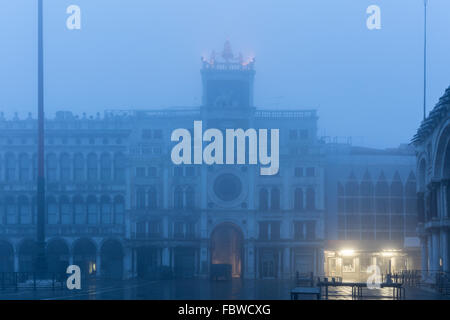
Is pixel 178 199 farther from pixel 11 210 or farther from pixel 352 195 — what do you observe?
pixel 352 195

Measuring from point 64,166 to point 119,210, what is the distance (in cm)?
637

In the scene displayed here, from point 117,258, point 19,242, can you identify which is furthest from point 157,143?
point 19,242

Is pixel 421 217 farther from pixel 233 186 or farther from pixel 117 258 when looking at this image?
pixel 117 258

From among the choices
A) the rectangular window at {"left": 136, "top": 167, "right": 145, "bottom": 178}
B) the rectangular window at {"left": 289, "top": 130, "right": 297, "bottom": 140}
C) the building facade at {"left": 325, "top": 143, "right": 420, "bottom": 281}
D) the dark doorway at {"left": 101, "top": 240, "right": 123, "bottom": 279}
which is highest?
the rectangular window at {"left": 289, "top": 130, "right": 297, "bottom": 140}

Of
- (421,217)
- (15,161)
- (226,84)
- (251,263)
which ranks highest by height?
(226,84)

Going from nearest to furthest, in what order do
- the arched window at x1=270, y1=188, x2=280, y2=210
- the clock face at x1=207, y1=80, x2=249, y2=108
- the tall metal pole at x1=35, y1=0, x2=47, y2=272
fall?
the tall metal pole at x1=35, y1=0, x2=47, y2=272
the arched window at x1=270, y1=188, x2=280, y2=210
the clock face at x1=207, y1=80, x2=249, y2=108

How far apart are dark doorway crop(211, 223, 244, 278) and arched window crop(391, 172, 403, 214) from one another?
1399 cm

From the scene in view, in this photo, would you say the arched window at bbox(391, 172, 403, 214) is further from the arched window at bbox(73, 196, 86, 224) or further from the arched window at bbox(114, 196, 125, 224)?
the arched window at bbox(73, 196, 86, 224)

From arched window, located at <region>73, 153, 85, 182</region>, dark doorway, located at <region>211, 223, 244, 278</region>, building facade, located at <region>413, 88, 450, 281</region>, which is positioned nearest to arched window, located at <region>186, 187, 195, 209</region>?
Answer: dark doorway, located at <region>211, 223, 244, 278</region>

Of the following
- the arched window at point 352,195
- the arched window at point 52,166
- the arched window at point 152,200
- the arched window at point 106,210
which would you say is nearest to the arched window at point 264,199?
the arched window at point 352,195

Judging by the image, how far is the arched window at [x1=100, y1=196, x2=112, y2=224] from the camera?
58125 millimetres

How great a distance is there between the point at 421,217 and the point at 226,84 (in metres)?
23.0

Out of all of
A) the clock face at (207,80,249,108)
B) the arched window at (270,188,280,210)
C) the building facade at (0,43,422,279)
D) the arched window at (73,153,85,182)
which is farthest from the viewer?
the clock face at (207,80,249,108)

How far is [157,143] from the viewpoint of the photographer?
58562 mm
